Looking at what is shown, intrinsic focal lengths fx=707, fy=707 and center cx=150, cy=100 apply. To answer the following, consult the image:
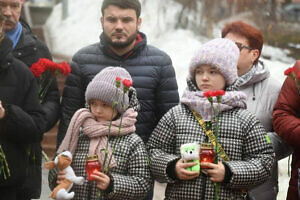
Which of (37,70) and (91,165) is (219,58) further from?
(37,70)

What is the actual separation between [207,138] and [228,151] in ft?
0.50

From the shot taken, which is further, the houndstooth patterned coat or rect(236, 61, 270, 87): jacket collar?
rect(236, 61, 270, 87): jacket collar

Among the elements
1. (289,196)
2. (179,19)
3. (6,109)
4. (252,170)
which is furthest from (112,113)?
(179,19)

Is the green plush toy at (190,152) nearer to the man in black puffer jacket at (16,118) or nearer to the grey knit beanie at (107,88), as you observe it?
the grey knit beanie at (107,88)

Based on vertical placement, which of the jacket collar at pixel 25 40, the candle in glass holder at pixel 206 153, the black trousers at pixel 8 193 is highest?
the jacket collar at pixel 25 40

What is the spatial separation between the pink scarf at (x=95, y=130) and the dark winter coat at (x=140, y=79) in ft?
1.88

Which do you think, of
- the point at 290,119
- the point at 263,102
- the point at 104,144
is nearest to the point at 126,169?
the point at 104,144

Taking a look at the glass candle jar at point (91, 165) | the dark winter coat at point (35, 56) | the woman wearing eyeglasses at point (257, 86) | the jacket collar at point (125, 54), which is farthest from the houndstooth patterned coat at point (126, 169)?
the woman wearing eyeglasses at point (257, 86)

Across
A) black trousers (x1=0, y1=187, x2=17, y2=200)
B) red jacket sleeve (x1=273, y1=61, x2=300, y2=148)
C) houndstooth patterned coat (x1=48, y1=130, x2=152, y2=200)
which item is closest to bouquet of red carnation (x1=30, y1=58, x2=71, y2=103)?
houndstooth patterned coat (x1=48, y1=130, x2=152, y2=200)

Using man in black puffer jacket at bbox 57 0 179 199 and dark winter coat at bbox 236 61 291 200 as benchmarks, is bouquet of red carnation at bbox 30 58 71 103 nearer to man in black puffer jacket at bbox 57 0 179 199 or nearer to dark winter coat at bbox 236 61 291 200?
man in black puffer jacket at bbox 57 0 179 199

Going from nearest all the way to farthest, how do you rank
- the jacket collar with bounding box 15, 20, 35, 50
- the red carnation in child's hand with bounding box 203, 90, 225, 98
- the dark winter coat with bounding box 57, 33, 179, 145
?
the red carnation in child's hand with bounding box 203, 90, 225, 98
the jacket collar with bounding box 15, 20, 35, 50
the dark winter coat with bounding box 57, 33, 179, 145

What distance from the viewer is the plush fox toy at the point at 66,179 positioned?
415cm

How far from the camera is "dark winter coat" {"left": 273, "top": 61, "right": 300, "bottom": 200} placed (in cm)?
456

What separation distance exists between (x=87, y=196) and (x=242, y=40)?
1.70 m
